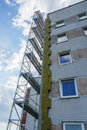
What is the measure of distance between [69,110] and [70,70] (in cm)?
312

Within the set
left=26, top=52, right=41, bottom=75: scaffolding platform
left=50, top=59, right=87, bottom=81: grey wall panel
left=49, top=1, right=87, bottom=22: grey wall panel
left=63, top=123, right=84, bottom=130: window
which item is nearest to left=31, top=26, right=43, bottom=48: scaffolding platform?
left=49, top=1, right=87, bottom=22: grey wall panel

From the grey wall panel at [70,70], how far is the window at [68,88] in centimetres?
43

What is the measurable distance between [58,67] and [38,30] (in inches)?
363

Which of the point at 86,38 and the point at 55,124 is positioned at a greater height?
the point at 86,38

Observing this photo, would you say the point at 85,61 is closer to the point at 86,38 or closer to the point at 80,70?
the point at 80,70

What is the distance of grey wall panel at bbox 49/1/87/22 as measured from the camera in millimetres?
16266

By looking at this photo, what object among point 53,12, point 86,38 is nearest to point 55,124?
point 86,38

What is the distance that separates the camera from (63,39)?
1435 cm

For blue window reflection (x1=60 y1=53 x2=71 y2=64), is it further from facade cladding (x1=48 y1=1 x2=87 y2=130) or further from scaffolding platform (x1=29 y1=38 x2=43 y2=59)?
scaffolding platform (x1=29 y1=38 x2=43 y2=59)

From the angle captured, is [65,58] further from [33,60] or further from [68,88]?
[33,60]

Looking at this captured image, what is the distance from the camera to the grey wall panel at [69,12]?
53.4 feet

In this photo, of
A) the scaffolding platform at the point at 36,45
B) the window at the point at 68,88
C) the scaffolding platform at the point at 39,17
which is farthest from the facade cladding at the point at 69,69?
the scaffolding platform at the point at 39,17

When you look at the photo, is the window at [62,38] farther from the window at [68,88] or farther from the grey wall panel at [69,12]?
the window at [68,88]

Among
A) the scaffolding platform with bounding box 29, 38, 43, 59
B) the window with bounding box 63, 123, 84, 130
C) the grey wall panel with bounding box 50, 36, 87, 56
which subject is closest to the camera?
the window with bounding box 63, 123, 84, 130
